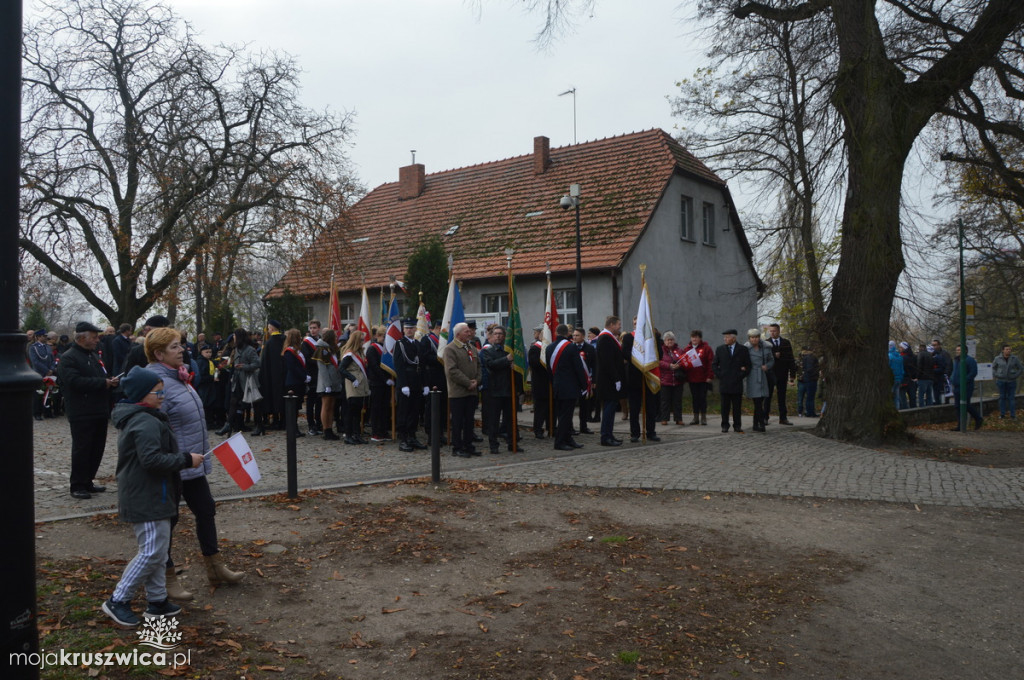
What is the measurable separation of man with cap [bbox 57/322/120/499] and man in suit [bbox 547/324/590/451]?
6.43 metres

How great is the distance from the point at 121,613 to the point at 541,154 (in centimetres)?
2747

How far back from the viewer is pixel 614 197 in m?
27.2

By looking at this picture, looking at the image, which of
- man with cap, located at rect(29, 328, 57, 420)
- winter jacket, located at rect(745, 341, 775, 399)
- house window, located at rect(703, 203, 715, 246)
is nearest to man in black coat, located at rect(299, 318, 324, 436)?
man with cap, located at rect(29, 328, 57, 420)

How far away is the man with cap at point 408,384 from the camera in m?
13.0

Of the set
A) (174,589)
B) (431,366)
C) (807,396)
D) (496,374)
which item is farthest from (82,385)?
(807,396)

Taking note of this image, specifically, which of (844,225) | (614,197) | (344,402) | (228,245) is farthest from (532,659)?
(614,197)

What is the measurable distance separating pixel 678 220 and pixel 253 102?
1422 centimetres

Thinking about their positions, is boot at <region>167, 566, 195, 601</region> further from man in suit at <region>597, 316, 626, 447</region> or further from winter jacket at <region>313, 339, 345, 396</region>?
man in suit at <region>597, 316, 626, 447</region>

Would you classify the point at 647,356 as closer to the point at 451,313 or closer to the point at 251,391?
the point at 451,313

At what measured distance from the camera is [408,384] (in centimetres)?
1301

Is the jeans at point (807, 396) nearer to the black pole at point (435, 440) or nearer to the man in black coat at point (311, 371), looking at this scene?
the man in black coat at point (311, 371)

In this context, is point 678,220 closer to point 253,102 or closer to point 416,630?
point 253,102

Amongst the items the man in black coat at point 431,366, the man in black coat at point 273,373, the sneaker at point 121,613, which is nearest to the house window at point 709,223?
the man in black coat at point 431,366

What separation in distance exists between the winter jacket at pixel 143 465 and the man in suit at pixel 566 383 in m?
8.29
